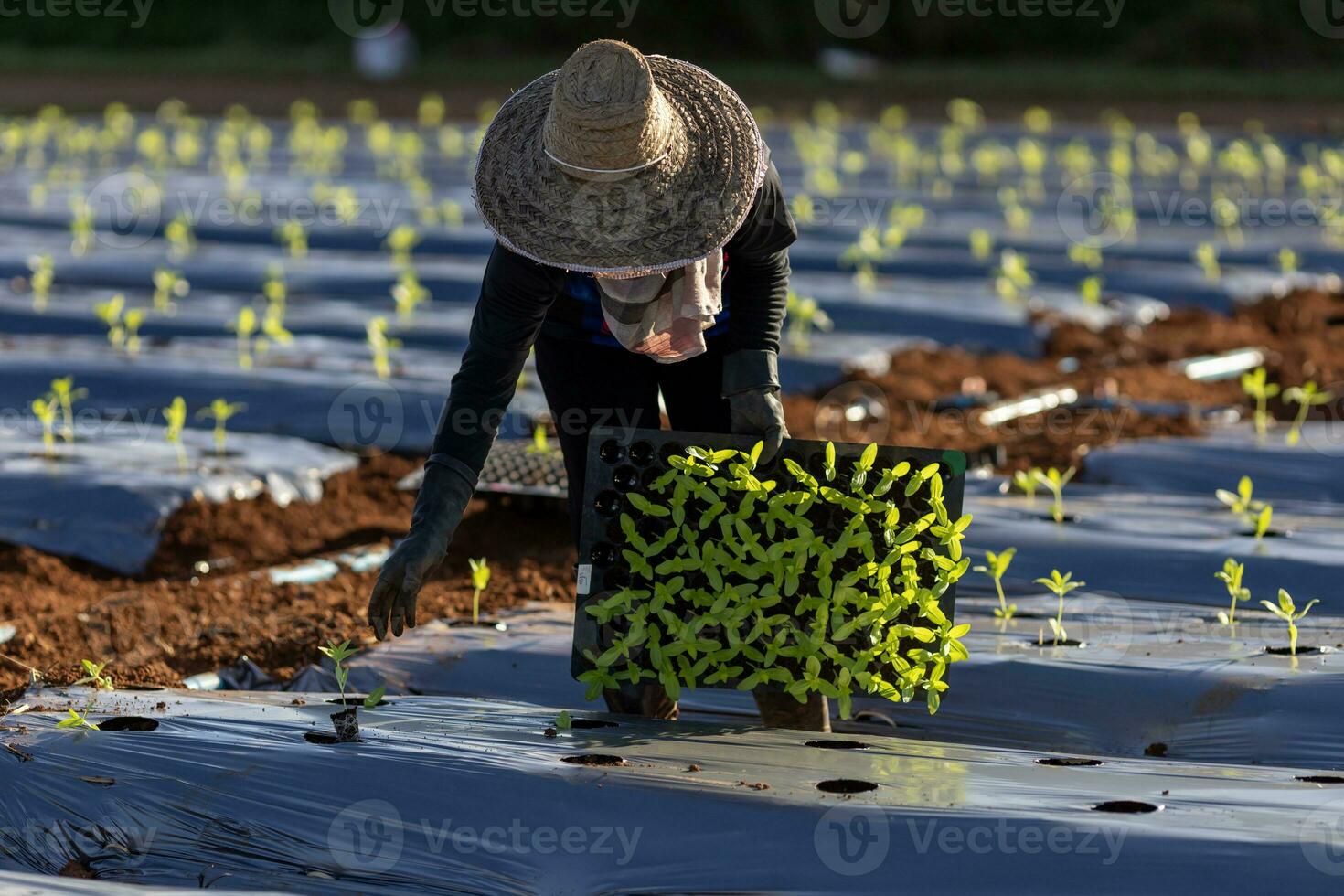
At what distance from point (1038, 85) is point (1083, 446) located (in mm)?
17226

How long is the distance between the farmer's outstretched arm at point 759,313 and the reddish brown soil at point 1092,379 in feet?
7.02

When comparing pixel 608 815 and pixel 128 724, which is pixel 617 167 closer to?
pixel 608 815

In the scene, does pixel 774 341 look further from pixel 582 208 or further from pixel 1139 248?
pixel 1139 248

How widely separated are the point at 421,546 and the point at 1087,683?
1197mm

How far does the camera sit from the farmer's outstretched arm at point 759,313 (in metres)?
2.37

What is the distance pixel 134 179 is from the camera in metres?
10.5

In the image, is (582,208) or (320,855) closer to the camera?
(320,855)

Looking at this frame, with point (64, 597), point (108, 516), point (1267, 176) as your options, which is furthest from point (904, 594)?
point (1267, 176)

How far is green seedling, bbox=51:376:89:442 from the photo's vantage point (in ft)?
13.6

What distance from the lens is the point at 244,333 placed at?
5.04 metres

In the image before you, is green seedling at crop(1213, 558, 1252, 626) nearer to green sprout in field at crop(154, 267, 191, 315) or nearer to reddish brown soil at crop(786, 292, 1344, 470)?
reddish brown soil at crop(786, 292, 1344, 470)

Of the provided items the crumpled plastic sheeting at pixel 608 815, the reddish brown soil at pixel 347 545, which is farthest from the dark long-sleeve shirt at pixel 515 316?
the reddish brown soil at pixel 347 545

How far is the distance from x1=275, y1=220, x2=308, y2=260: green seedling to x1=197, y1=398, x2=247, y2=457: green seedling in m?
2.33

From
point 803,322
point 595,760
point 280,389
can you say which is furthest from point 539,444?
point 803,322
